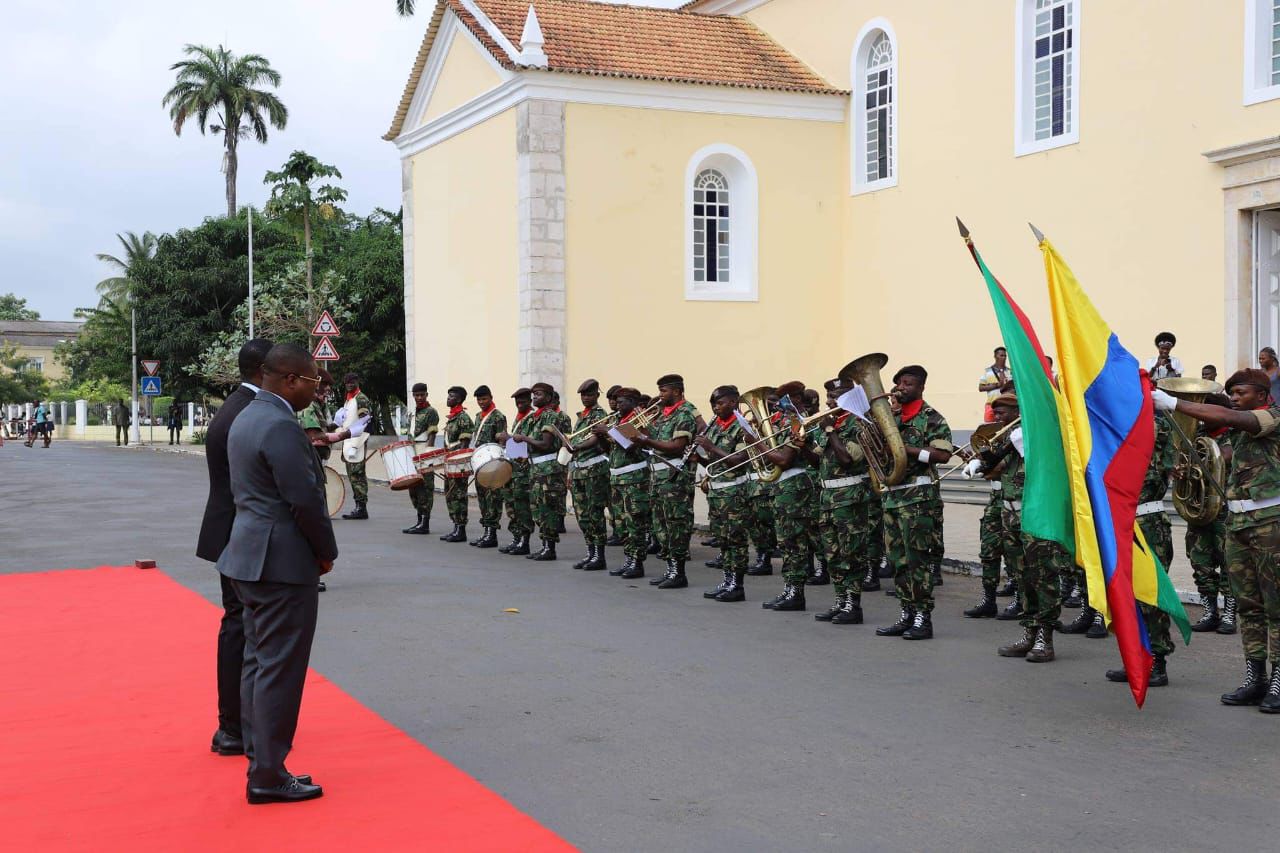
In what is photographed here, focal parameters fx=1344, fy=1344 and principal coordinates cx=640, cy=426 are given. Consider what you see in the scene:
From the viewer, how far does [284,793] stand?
5742mm

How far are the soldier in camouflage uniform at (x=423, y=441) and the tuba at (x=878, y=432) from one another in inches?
309

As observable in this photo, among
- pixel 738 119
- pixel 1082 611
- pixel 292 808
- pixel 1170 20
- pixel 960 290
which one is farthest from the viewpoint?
pixel 738 119

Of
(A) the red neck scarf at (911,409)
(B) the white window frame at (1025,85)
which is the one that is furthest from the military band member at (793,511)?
(B) the white window frame at (1025,85)

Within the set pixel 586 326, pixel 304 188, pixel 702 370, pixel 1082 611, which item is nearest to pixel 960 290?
pixel 702 370

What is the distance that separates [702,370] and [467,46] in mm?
7344

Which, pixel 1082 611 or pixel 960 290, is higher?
pixel 960 290

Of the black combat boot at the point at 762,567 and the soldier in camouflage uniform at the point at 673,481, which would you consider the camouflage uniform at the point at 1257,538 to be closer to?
the soldier in camouflage uniform at the point at 673,481

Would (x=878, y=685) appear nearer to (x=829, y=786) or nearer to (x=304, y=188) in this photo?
(x=829, y=786)

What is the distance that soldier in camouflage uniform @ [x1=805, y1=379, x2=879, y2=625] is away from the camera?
9.94 metres

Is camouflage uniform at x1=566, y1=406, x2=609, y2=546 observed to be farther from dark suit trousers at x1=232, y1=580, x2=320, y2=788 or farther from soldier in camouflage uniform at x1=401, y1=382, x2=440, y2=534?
dark suit trousers at x1=232, y1=580, x2=320, y2=788

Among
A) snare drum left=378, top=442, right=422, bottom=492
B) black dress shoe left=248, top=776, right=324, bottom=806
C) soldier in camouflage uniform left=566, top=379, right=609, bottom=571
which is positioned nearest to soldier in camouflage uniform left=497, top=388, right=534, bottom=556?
soldier in camouflage uniform left=566, top=379, right=609, bottom=571

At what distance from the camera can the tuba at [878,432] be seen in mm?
9312

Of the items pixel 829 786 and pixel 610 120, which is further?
pixel 610 120

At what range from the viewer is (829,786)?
19.4ft
